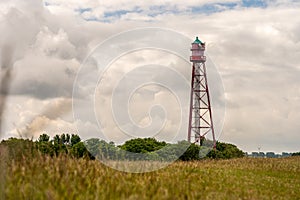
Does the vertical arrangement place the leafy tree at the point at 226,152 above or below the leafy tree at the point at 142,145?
above

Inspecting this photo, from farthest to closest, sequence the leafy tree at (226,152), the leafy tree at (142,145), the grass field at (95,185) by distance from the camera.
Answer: the leafy tree at (226,152) < the leafy tree at (142,145) < the grass field at (95,185)

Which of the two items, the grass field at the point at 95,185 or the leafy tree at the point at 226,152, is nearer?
the grass field at the point at 95,185

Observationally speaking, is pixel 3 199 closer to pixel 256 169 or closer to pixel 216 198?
pixel 216 198

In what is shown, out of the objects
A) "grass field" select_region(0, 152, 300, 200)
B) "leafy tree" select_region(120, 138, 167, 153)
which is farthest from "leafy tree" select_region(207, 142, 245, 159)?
"grass field" select_region(0, 152, 300, 200)

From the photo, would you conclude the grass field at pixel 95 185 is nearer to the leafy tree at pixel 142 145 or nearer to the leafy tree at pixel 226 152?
the leafy tree at pixel 142 145

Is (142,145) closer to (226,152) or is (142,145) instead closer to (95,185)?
(226,152)

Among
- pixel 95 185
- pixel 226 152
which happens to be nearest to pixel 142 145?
pixel 226 152

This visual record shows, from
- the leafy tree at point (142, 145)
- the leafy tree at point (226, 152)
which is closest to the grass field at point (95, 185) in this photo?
the leafy tree at point (142, 145)

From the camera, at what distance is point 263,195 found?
45.5ft

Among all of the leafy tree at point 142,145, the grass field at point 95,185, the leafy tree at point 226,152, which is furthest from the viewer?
the leafy tree at point 226,152

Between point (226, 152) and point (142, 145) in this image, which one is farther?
point (226, 152)

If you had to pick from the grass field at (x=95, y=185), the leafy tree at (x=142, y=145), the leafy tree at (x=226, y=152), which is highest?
the leafy tree at (x=226, y=152)

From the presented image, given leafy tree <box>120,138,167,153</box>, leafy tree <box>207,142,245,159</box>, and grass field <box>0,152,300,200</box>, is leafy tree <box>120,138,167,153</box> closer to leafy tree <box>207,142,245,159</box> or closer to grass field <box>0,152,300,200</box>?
leafy tree <box>207,142,245,159</box>

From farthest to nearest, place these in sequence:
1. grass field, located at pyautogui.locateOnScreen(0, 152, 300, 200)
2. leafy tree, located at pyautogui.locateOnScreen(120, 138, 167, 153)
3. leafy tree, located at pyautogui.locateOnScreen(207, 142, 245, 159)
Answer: leafy tree, located at pyautogui.locateOnScreen(207, 142, 245, 159), leafy tree, located at pyautogui.locateOnScreen(120, 138, 167, 153), grass field, located at pyautogui.locateOnScreen(0, 152, 300, 200)
